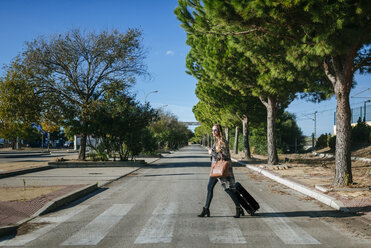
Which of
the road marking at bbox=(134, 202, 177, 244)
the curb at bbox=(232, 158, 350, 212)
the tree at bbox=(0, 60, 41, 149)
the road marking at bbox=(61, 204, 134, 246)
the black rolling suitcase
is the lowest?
the road marking at bbox=(61, 204, 134, 246)

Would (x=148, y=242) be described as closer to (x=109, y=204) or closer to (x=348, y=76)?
(x=109, y=204)

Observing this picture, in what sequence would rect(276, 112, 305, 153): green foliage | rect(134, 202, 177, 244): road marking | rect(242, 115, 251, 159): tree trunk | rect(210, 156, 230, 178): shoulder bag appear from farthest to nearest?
1. rect(276, 112, 305, 153): green foliage
2. rect(242, 115, 251, 159): tree trunk
3. rect(210, 156, 230, 178): shoulder bag
4. rect(134, 202, 177, 244): road marking

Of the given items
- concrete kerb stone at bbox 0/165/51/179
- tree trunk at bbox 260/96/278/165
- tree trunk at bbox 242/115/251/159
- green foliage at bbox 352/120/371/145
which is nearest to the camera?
concrete kerb stone at bbox 0/165/51/179

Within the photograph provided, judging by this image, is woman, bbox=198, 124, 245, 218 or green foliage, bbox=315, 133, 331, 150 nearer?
woman, bbox=198, 124, 245, 218

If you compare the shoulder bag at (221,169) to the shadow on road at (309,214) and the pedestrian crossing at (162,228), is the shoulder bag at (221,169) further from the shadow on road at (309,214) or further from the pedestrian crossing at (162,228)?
the shadow on road at (309,214)

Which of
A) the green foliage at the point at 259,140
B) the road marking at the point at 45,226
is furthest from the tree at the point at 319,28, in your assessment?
the green foliage at the point at 259,140

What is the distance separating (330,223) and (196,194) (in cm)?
430

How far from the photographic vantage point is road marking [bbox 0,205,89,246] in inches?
206

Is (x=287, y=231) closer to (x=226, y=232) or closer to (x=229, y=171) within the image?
(x=226, y=232)

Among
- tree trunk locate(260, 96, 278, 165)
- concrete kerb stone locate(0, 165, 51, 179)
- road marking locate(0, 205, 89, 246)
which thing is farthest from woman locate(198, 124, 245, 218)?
tree trunk locate(260, 96, 278, 165)

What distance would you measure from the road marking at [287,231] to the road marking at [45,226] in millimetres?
3875

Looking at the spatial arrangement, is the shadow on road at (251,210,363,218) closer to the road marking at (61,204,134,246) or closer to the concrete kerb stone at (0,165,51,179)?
the road marking at (61,204,134,246)

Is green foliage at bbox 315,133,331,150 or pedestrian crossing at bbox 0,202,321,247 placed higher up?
green foliage at bbox 315,133,331,150

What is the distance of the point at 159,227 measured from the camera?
5.98m
